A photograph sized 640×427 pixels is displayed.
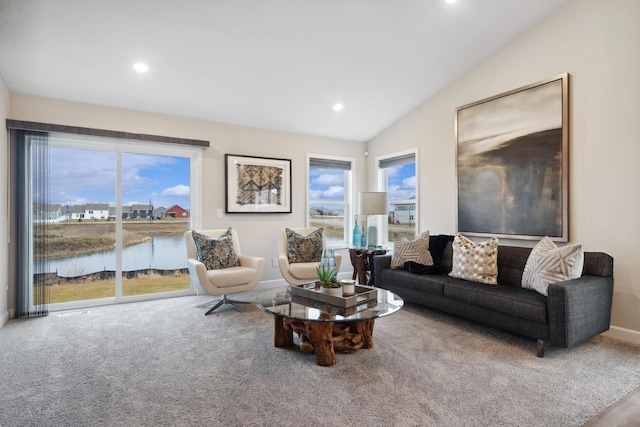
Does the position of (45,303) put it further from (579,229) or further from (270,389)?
(579,229)

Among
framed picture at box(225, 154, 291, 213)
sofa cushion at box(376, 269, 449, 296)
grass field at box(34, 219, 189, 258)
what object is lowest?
sofa cushion at box(376, 269, 449, 296)

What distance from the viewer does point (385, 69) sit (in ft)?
12.8

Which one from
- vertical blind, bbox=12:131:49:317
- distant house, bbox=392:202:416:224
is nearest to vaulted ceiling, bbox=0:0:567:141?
vertical blind, bbox=12:131:49:317

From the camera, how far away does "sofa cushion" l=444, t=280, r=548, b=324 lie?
2.62 meters

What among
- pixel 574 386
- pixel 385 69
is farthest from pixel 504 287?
pixel 385 69

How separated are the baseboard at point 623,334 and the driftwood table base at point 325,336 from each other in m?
2.08


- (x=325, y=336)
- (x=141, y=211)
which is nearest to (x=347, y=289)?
(x=325, y=336)

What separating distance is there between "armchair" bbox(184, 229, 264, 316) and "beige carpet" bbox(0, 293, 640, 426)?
482 mm

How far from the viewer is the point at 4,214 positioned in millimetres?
3420

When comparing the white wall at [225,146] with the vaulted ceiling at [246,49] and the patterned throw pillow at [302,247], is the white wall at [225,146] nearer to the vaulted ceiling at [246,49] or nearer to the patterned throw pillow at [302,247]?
the vaulted ceiling at [246,49]

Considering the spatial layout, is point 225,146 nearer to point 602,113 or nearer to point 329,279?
point 329,279

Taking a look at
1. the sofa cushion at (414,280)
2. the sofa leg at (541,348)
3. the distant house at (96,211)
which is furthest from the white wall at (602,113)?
the distant house at (96,211)

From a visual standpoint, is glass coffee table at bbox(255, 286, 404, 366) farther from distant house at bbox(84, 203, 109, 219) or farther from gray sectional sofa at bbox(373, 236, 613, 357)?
distant house at bbox(84, 203, 109, 219)

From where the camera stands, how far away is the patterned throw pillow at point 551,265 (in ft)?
8.88
